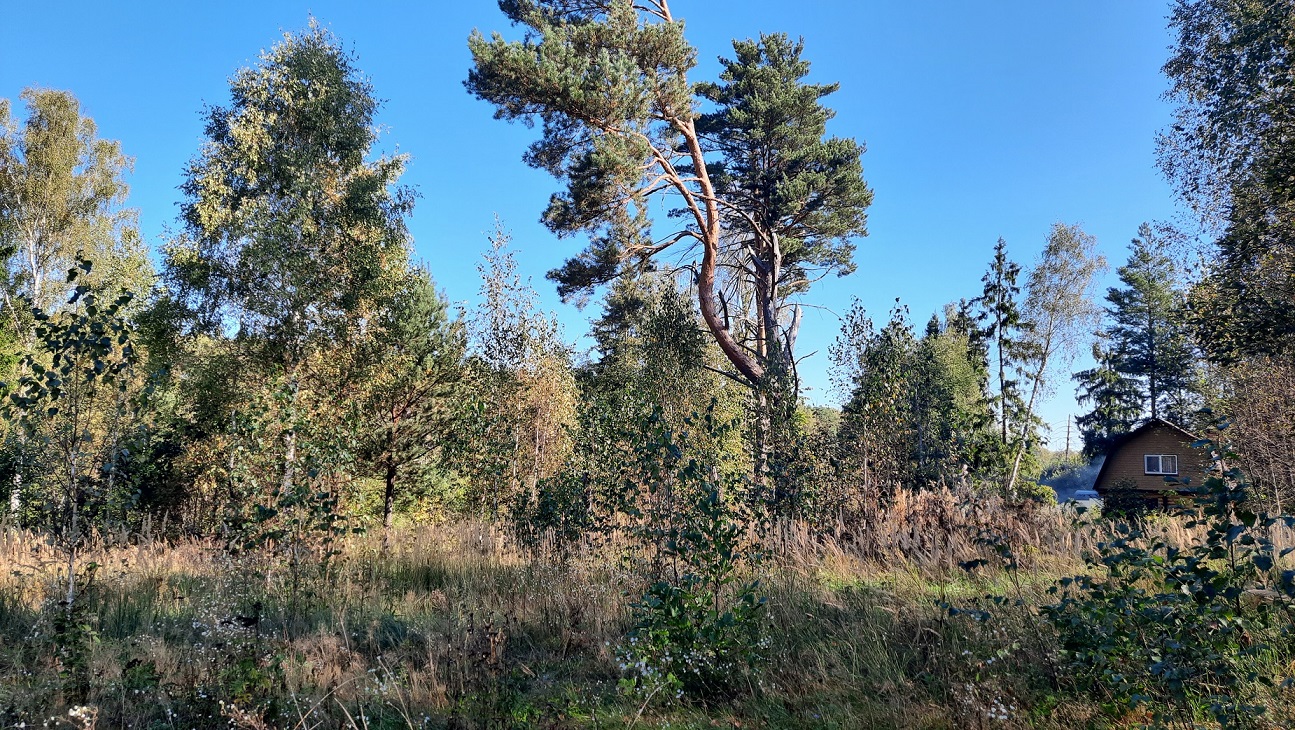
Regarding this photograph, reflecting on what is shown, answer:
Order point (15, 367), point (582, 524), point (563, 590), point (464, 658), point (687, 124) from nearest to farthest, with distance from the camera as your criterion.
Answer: point (464, 658)
point (563, 590)
point (582, 524)
point (15, 367)
point (687, 124)

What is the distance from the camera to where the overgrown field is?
3.34 m

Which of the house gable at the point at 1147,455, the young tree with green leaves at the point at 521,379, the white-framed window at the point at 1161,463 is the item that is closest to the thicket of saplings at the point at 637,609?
the young tree with green leaves at the point at 521,379

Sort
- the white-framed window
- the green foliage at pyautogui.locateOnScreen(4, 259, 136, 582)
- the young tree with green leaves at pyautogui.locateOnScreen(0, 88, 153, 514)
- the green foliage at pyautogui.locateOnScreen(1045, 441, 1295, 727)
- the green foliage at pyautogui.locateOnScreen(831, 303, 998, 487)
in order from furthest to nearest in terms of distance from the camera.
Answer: the white-framed window, the young tree with green leaves at pyautogui.locateOnScreen(0, 88, 153, 514), the green foliage at pyautogui.locateOnScreen(831, 303, 998, 487), the green foliage at pyautogui.locateOnScreen(4, 259, 136, 582), the green foliage at pyautogui.locateOnScreen(1045, 441, 1295, 727)

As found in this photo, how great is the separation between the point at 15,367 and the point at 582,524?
14595 mm

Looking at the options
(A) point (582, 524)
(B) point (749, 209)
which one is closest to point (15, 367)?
(A) point (582, 524)

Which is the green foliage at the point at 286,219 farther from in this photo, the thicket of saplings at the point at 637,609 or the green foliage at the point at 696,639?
the green foliage at the point at 696,639

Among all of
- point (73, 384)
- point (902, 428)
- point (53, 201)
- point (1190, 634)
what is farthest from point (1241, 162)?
point (53, 201)

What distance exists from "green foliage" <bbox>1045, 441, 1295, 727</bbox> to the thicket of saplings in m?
0.02

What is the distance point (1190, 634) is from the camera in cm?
314

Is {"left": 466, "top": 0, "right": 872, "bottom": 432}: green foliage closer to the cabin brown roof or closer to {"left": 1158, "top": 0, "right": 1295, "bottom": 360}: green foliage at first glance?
{"left": 1158, "top": 0, "right": 1295, "bottom": 360}: green foliage

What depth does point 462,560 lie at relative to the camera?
24.4 feet

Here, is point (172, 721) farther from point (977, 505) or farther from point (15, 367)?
point (15, 367)

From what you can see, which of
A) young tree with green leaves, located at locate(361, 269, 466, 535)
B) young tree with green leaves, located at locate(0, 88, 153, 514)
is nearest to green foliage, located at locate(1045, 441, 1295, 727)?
young tree with green leaves, located at locate(361, 269, 466, 535)

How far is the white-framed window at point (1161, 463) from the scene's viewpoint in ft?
96.9
